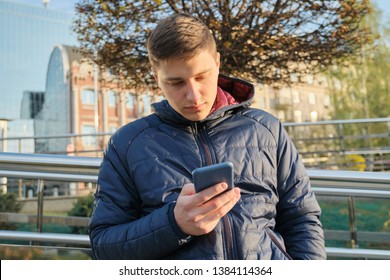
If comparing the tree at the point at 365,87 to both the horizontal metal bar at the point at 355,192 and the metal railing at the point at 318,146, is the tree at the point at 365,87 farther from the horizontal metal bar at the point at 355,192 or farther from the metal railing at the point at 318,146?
the horizontal metal bar at the point at 355,192

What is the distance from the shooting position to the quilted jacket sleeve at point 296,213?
1.36 metres

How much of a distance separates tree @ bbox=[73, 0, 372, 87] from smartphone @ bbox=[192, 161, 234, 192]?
4.30 metres

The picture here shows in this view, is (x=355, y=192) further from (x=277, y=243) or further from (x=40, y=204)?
(x=40, y=204)

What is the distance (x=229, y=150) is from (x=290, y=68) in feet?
16.4

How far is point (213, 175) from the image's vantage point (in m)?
1.06

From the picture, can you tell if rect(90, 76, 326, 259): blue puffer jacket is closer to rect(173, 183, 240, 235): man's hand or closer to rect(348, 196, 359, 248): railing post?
rect(173, 183, 240, 235): man's hand

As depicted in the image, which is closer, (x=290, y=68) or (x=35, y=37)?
(x=290, y=68)

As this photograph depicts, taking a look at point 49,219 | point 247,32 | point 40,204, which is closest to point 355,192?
point 40,204

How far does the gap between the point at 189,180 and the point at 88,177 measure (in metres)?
1.29

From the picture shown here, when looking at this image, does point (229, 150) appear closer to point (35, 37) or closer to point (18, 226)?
point (18, 226)

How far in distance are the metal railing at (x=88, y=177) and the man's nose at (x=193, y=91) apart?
114cm

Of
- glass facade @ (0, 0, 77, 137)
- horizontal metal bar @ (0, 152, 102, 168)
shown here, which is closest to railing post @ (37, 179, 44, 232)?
horizontal metal bar @ (0, 152, 102, 168)

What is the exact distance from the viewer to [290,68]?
6.14 m
